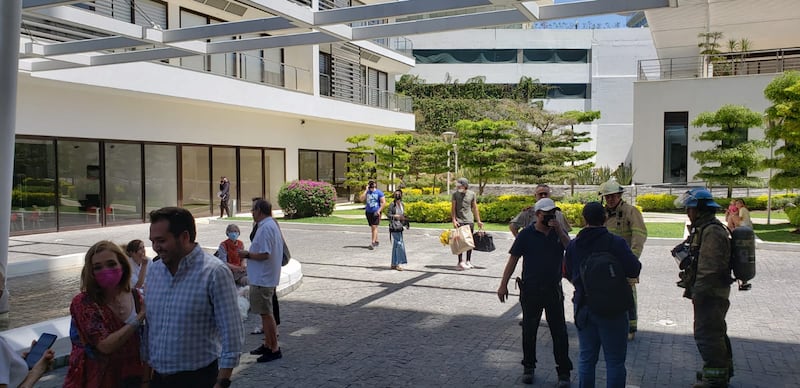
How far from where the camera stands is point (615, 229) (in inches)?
276

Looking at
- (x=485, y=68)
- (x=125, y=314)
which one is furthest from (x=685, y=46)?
(x=125, y=314)

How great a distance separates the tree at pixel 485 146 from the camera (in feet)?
75.5

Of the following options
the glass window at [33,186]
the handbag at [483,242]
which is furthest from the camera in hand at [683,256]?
the glass window at [33,186]

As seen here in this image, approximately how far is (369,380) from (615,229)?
3.13 metres

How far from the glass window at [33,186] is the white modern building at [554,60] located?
36.9 m

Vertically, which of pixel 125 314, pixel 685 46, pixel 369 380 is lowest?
pixel 369 380

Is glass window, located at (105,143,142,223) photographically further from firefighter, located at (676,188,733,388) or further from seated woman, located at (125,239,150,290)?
firefighter, located at (676,188,733,388)

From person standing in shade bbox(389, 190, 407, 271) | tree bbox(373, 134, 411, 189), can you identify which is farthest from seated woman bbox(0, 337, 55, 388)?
tree bbox(373, 134, 411, 189)

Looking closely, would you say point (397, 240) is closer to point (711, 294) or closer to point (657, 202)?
point (711, 294)

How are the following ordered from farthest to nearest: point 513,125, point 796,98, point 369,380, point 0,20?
point 513,125 < point 796,98 < point 0,20 < point 369,380

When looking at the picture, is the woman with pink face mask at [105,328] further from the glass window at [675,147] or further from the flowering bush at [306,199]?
the glass window at [675,147]

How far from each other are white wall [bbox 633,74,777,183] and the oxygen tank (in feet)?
76.9

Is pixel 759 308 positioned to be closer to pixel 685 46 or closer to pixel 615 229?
pixel 615 229

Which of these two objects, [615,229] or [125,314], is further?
[615,229]
